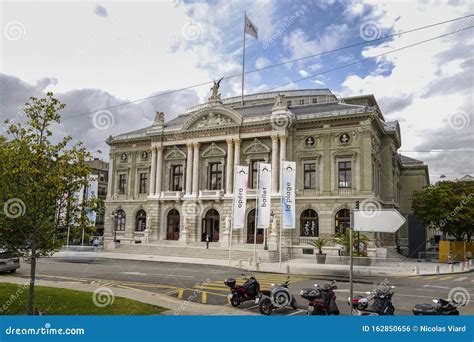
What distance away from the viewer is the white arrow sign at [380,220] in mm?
7967

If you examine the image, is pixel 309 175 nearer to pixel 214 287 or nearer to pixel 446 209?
pixel 446 209

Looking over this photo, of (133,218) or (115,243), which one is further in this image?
(133,218)

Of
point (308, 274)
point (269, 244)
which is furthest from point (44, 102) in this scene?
point (269, 244)

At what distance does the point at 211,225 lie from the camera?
45969mm

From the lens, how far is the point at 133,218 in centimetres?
5188

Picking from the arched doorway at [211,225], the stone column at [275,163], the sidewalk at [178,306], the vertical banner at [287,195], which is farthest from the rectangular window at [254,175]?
the sidewalk at [178,306]

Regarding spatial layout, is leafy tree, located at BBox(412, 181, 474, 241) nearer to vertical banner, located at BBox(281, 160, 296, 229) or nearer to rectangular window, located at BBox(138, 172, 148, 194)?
vertical banner, located at BBox(281, 160, 296, 229)

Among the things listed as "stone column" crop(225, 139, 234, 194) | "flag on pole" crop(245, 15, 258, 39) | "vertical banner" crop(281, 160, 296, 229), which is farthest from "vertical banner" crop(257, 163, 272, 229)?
"flag on pole" crop(245, 15, 258, 39)

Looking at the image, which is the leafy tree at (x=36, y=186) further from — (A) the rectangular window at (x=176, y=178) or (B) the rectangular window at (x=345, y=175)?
(A) the rectangular window at (x=176, y=178)

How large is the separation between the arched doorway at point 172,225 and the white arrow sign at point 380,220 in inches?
1616

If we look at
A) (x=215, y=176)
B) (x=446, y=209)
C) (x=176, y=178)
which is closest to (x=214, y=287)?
(x=215, y=176)

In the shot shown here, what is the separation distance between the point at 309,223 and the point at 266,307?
29.2 m

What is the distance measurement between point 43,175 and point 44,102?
6.86 ft

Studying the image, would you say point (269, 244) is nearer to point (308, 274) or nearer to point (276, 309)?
point (308, 274)
